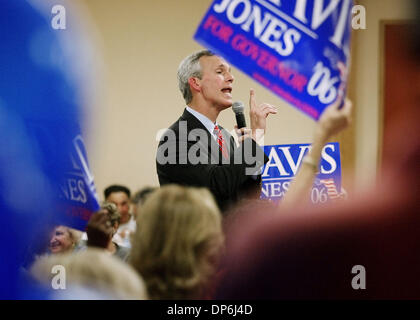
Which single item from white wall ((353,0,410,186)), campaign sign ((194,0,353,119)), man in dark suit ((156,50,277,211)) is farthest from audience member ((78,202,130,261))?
white wall ((353,0,410,186))

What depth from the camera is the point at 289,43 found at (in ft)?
7.33

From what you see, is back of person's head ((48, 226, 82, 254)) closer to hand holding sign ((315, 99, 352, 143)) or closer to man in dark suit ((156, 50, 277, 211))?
man in dark suit ((156, 50, 277, 211))

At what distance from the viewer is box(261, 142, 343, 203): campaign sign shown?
2227 millimetres

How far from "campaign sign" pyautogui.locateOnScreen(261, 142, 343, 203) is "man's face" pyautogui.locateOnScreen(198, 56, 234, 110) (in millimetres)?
206

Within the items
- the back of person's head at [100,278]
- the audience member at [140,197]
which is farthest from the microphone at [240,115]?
the back of person's head at [100,278]

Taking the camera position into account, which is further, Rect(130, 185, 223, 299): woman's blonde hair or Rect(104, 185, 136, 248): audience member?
Rect(104, 185, 136, 248): audience member

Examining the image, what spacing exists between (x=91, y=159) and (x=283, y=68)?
0.68 metres

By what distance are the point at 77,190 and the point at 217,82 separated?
1.86ft

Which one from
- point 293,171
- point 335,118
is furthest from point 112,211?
point 335,118

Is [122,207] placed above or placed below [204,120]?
below

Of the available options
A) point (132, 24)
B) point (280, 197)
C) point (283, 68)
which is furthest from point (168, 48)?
point (280, 197)

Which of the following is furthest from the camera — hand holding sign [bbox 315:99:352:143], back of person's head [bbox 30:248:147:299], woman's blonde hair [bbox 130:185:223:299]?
hand holding sign [bbox 315:99:352:143]

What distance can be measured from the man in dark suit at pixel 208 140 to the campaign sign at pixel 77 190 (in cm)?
23

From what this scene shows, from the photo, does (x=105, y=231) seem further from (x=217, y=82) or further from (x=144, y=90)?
(x=217, y=82)
